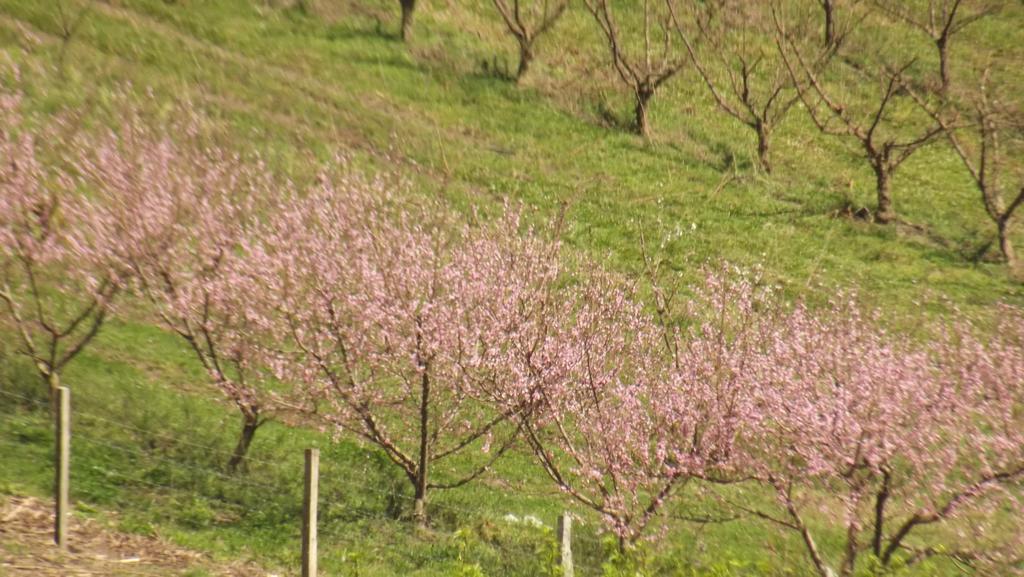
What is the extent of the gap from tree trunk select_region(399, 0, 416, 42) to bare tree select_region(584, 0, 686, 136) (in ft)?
17.3

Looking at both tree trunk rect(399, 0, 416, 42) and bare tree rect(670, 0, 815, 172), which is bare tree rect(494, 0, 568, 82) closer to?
tree trunk rect(399, 0, 416, 42)

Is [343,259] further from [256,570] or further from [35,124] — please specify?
[35,124]

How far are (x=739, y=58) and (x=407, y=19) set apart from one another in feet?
32.8

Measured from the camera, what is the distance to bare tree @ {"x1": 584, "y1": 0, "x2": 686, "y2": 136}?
99.7ft

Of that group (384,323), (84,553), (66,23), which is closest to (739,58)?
(66,23)

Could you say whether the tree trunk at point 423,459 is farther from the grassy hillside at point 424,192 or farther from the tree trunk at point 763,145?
the tree trunk at point 763,145

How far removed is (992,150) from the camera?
3575 centimetres

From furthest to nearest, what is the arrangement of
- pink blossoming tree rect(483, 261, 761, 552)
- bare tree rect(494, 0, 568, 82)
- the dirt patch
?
bare tree rect(494, 0, 568, 82)
pink blossoming tree rect(483, 261, 761, 552)
the dirt patch

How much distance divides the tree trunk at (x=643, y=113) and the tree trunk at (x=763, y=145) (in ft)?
9.82

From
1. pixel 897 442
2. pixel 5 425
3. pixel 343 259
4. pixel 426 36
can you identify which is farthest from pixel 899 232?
pixel 5 425

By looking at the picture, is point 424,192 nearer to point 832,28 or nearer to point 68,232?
point 68,232

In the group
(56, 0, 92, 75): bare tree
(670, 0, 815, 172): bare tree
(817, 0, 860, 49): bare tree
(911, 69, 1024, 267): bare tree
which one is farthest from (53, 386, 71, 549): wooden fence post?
(817, 0, 860, 49): bare tree

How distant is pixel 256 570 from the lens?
10.7m

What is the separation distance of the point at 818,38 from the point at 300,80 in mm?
21403
